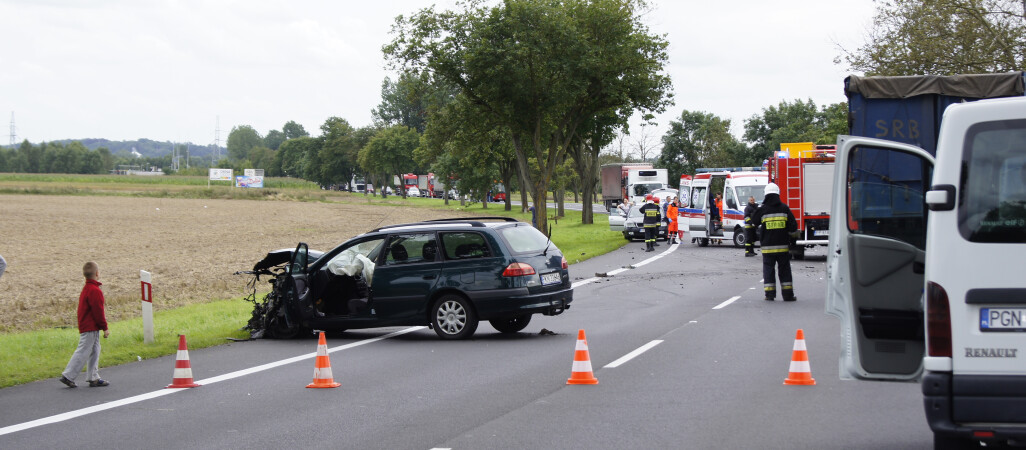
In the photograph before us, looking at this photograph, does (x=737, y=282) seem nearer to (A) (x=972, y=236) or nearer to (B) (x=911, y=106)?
(B) (x=911, y=106)

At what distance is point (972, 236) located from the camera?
548cm

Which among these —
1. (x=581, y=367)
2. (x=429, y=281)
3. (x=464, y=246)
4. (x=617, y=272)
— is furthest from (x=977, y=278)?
(x=617, y=272)

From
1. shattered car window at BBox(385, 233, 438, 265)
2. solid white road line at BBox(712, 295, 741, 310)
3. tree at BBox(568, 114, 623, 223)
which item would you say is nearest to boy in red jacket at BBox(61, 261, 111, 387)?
shattered car window at BBox(385, 233, 438, 265)

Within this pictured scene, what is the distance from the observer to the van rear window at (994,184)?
543 centimetres

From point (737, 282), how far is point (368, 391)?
12.7 meters

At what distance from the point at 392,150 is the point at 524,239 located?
364ft

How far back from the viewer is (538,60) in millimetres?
33906

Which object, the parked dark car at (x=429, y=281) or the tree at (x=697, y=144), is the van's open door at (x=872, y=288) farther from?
the tree at (x=697, y=144)

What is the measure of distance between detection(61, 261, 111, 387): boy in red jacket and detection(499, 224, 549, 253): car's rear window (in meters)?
5.15

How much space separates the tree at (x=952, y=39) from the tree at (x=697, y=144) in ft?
187

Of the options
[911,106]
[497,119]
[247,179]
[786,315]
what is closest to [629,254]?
[497,119]

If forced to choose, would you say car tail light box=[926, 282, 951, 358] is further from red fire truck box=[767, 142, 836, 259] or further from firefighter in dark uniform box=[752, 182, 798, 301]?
red fire truck box=[767, 142, 836, 259]

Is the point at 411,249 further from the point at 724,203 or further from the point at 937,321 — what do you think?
the point at 724,203

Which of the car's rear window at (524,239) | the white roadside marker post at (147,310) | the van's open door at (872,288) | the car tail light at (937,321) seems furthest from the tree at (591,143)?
the car tail light at (937,321)
